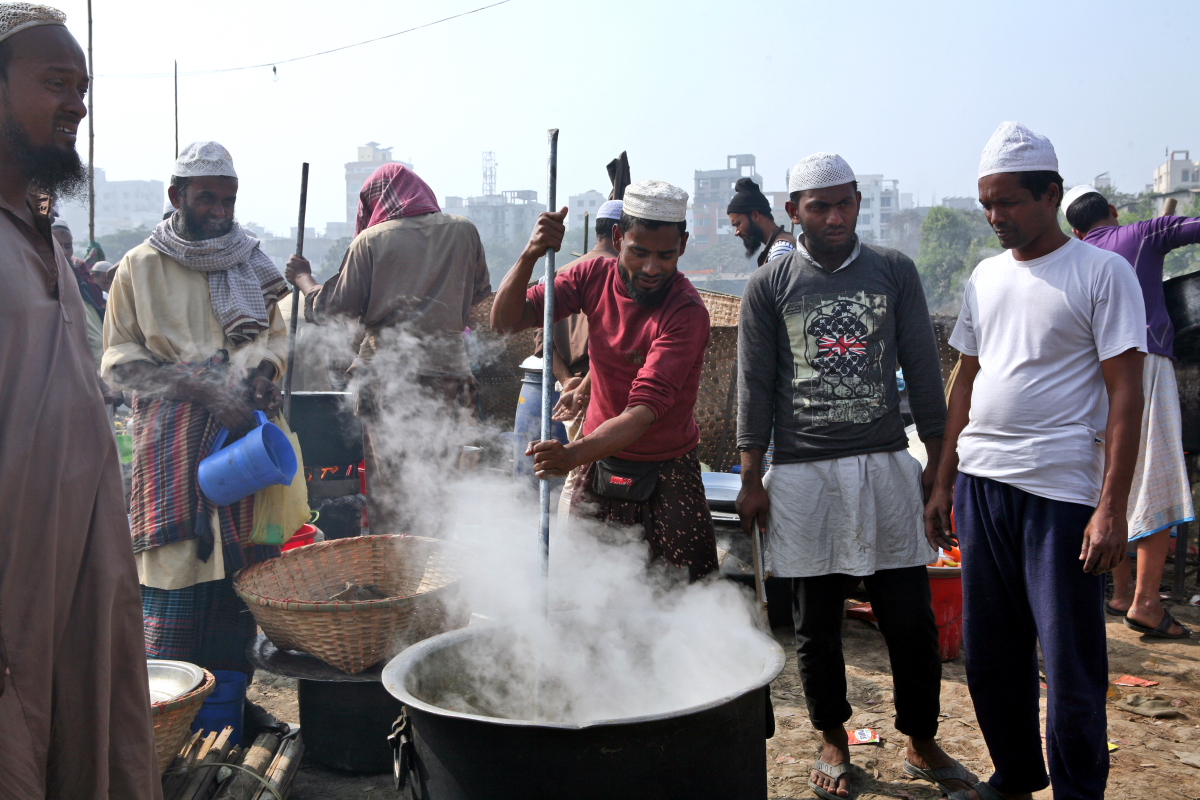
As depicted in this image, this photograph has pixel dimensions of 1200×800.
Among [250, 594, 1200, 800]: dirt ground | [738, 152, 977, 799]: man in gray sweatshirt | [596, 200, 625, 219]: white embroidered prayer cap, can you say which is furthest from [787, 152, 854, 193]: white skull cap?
[250, 594, 1200, 800]: dirt ground

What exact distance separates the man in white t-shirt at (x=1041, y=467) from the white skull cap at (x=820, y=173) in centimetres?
49

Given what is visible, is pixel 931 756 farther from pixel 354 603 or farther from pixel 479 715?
pixel 354 603

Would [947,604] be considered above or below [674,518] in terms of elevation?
below

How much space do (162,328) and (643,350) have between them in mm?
1980

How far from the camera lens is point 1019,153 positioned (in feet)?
8.45

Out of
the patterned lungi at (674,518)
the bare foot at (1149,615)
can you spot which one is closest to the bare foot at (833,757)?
the patterned lungi at (674,518)

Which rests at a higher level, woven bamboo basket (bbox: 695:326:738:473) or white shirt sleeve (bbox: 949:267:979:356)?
white shirt sleeve (bbox: 949:267:979:356)

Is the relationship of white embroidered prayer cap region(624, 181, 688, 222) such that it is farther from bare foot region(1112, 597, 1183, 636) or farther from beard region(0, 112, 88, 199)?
bare foot region(1112, 597, 1183, 636)

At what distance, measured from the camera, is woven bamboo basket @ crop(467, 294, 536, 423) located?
763 centimetres

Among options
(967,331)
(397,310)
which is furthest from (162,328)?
(967,331)

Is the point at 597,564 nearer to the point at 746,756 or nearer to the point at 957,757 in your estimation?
the point at 746,756

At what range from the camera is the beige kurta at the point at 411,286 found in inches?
193

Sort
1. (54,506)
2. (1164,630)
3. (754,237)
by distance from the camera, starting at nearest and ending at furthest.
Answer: (54,506) < (1164,630) < (754,237)

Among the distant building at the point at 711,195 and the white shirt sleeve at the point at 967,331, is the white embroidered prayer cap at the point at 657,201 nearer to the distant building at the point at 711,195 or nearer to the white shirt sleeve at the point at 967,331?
the white shirt sleeve at the point at 967,331
